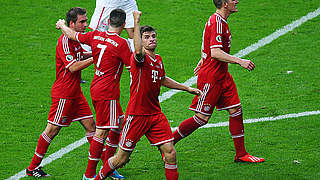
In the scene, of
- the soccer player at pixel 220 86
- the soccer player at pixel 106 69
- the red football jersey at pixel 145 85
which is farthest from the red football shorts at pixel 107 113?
the soccer player at pixel 220 86

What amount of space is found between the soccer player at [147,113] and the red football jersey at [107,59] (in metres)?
0.45

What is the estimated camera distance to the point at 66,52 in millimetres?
7730

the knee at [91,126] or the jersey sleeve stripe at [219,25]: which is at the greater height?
the jersey sleeve stripe at [219,25]

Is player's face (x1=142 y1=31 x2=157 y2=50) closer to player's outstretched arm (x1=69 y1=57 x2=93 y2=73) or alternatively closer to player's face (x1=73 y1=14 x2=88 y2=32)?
player's outstretched arm (x1=69 y1=57 x2=93 y2=73)

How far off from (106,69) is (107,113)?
0.56m

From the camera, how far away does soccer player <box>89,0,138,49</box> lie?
1039 centimetres

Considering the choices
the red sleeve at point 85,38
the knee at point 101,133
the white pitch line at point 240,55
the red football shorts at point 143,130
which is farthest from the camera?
the white pitch line at point 240,55

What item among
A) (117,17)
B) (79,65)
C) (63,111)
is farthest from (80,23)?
(63,111)

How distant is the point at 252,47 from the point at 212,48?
229 inches

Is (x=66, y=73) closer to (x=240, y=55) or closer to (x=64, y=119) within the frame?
(x=64, y=119)

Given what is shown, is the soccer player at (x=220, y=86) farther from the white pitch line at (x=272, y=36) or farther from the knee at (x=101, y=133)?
the white pitch line at (x=272, y=36)

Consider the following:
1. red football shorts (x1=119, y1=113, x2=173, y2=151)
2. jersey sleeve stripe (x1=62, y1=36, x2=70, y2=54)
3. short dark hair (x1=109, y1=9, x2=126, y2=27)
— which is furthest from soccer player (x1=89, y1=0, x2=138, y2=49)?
red football shorts (x1=119, y1=113, x2=173, y2=151)

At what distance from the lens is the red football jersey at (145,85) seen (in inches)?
272

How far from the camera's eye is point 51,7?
619 inches
